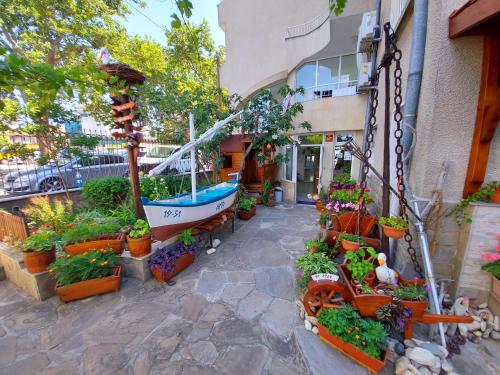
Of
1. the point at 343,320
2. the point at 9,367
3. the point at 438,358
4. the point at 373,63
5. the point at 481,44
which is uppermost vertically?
the point at 373,63

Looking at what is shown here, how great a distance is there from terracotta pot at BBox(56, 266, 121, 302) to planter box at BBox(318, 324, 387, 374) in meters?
2.97

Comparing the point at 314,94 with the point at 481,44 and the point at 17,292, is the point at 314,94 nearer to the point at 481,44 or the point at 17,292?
the point at 481,44

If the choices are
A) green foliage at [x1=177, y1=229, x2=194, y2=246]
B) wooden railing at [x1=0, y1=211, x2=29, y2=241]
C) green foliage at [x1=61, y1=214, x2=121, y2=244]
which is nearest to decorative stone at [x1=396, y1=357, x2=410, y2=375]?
green foliage at [x1=177, y1=229, x2=194, y2=246]

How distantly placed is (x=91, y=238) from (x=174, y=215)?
Result: 54.2 inches

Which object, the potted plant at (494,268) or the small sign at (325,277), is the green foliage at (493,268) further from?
the small sign at (325,277)

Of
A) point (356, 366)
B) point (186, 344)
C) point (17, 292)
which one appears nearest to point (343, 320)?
point (356, 366)

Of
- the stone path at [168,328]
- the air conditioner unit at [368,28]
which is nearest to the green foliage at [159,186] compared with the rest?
the stone path at [168,328]

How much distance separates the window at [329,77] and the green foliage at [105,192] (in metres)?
7.04

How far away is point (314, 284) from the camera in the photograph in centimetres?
238

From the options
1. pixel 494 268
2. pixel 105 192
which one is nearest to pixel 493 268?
pixel 494 268

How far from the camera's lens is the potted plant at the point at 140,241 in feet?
10.7

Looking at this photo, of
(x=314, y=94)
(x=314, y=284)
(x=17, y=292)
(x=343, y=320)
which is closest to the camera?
(x=343, y=320)

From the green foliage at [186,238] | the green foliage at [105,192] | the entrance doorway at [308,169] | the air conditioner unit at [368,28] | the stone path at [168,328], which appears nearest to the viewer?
the stone path at [168,328]

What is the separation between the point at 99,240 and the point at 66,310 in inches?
39.6
